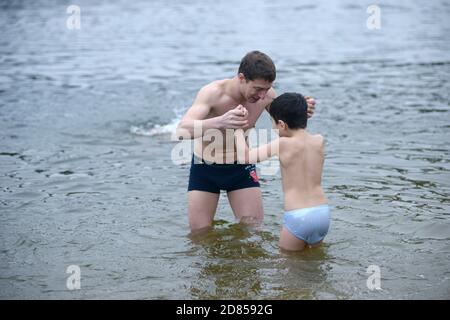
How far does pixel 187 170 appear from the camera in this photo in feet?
36.2

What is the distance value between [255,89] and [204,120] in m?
0.61

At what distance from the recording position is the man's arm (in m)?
6.13

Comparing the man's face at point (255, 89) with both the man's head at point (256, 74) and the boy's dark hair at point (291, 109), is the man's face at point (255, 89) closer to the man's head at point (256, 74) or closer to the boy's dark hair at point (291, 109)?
the man's head at point (256, 74)

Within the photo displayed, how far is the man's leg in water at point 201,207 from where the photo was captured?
7.31 metres

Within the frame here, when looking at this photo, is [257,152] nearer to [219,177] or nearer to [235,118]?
[235,118]

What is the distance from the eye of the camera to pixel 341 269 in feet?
22.0

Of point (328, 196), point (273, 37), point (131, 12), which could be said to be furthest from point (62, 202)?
point (131, 12)

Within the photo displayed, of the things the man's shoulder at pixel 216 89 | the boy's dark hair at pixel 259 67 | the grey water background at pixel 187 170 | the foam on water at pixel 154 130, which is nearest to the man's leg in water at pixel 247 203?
the grey water background at pixel 187 170

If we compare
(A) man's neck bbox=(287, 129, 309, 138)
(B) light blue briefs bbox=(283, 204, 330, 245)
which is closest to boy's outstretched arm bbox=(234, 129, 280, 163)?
(A) man's neck bbox=(287, 129, 309, 138)

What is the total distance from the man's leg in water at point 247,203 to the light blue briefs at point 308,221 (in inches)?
37.7

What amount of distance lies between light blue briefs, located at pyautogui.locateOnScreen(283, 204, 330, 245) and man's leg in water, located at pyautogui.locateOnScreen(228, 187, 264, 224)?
96 centimetres

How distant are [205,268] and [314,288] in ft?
4.05

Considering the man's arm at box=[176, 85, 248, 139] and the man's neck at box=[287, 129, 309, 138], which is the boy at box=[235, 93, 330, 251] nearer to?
the man's neck at box=[287, 129, 309, 138]
